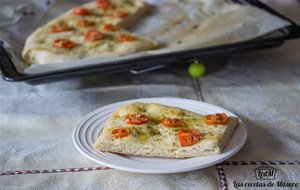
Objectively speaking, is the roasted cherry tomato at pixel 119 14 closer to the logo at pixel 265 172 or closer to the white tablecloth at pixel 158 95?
the white tablecloth at pixel 158 95

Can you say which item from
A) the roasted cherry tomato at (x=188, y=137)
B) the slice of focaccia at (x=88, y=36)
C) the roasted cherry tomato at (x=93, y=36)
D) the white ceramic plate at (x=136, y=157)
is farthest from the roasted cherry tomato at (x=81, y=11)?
the roasted cherry tomato at (x=188, y=137)

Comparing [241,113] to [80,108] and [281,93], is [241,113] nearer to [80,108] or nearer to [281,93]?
[281,93]

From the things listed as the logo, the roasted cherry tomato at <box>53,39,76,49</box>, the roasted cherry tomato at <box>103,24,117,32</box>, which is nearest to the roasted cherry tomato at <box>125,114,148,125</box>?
the logo

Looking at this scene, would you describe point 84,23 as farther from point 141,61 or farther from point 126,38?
point 141,61

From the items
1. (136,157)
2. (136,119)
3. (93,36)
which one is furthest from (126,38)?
(136,157)

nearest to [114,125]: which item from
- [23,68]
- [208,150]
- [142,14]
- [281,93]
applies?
[208,150]

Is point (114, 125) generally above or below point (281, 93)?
above
